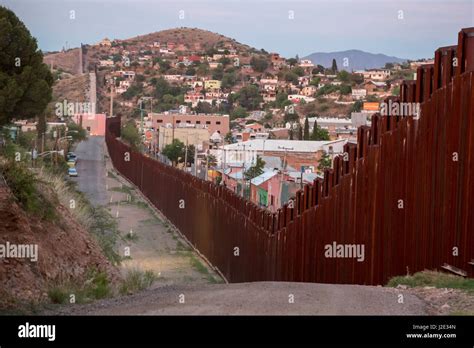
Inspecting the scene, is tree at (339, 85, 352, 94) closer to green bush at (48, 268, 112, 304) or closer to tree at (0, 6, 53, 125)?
tree at (0, 6, 53, 125)

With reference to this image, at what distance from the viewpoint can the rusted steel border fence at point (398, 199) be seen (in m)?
13.3

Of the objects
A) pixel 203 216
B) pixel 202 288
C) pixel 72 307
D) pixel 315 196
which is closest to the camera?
pixel 72 307

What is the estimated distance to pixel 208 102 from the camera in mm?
133625

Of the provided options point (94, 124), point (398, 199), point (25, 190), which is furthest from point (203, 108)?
point (398, 199)

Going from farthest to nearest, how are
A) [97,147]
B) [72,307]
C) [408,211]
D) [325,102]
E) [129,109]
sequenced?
[129,109] < [325,102] < [97,147] < [408,211] < [72,307]

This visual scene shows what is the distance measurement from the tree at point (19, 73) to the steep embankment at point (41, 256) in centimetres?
1177

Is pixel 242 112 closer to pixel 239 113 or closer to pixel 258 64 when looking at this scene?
pixel 239 113

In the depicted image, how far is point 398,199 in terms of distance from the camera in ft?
48.8

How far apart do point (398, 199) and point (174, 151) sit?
66.2 meters
